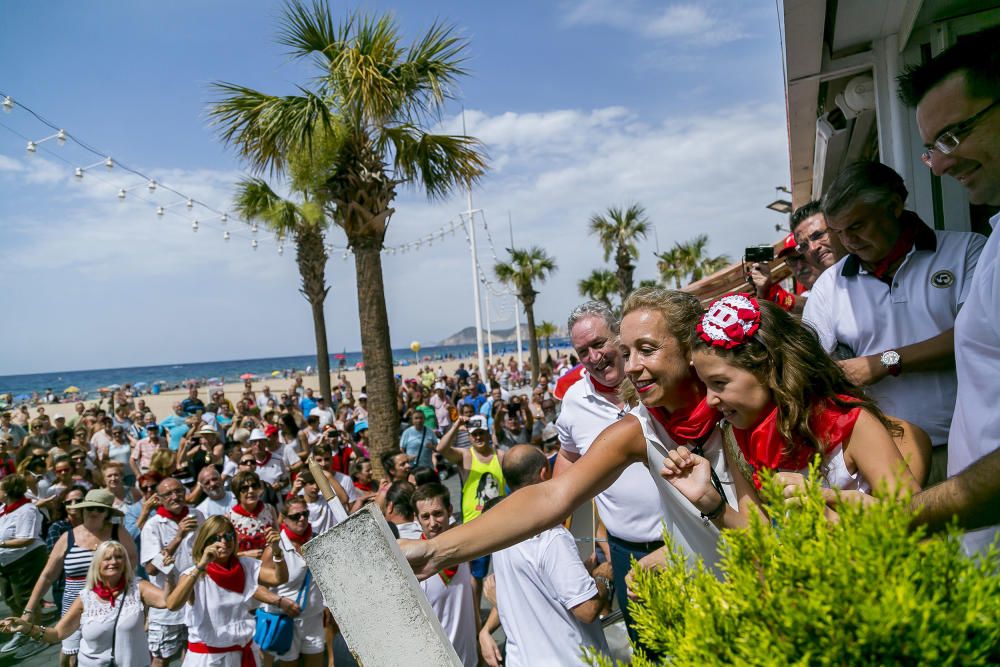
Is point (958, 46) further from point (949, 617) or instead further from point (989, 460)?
point (949, 617)

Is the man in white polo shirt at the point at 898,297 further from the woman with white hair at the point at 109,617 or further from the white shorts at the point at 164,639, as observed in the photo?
the white shorts at the point at 164,639

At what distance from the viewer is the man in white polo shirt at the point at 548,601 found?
3221 mm

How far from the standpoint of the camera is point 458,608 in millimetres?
4527

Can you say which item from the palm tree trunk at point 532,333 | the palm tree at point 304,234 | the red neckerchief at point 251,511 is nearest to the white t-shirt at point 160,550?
the red neckerchief at point 251,511

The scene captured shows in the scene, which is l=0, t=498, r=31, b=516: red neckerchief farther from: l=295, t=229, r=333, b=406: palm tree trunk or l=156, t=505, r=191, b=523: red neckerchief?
l=295, t=229, r=333, b=406: palm tree trunk

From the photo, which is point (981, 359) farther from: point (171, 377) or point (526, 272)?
point (171, 377)

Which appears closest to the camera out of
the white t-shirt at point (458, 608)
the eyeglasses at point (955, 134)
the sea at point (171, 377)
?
the eyeglasses at point (955, 134)

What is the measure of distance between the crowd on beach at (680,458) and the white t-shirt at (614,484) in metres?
0.01

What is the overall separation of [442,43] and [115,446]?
902cm

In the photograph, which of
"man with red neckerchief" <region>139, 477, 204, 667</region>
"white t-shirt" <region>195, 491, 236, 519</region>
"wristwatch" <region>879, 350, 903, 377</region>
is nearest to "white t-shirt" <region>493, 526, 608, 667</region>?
"wristwatch" <region>879, 350, 903, 377</region>

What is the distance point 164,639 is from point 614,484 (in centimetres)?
428

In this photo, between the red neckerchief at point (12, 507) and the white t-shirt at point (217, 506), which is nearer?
the white t-shirt at point (217, 506)

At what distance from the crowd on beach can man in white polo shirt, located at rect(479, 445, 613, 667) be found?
0.01m

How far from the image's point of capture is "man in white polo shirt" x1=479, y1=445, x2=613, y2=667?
322 centimetres
